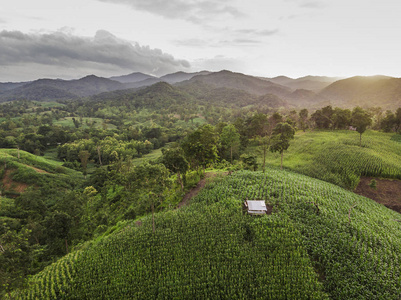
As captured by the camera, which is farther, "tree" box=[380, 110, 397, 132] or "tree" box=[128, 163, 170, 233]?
"tree" box=[380, 110, 397, 132]

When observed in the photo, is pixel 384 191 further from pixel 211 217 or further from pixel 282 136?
pixel 211 217

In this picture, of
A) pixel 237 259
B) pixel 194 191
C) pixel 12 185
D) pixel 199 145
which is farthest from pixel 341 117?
pixel 12 185

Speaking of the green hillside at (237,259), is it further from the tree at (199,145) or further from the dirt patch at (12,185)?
the dirt patch at (12,185)

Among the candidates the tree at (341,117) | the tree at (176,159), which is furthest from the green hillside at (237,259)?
the tree at (341,117)

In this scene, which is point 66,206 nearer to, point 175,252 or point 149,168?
point 149,168

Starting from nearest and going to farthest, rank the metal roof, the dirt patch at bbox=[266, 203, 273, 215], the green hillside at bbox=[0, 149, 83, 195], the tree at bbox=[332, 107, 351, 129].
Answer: the metal roof → the dirt patch at bbox=[266, 203, 273, 215] → the green hillside at bbox=[0, 149, 83, 195] → the tree at bbox=[332, 107, 351, 129]

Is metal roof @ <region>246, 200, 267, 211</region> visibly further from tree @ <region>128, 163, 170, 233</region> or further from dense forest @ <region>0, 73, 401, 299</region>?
tree @ <region>128, 163, 170, 233</region>

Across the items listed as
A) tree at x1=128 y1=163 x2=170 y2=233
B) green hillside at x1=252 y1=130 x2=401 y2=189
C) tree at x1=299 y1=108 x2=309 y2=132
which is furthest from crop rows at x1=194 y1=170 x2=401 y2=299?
tree at x1=299 y1=108 x2=309 y2=132
